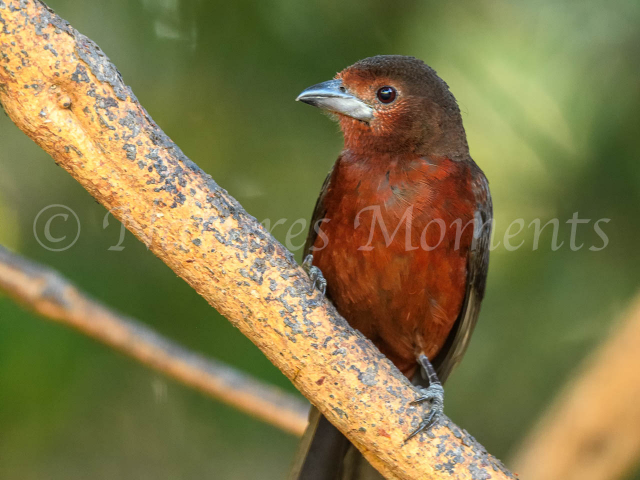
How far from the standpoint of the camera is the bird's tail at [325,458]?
3.26 m

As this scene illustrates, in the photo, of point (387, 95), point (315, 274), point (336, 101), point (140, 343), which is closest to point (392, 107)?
point (387, 95)

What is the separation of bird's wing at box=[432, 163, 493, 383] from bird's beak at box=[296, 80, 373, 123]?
0.57 m

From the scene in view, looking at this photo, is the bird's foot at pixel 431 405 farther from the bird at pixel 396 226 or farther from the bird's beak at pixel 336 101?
the bird's beak at pixel 336 101

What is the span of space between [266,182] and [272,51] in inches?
29.3

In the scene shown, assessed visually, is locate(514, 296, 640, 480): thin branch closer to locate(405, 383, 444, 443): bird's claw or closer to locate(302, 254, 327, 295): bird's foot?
locate(405, 383, 444, 443): bird's claw

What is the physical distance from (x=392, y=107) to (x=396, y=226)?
613mm

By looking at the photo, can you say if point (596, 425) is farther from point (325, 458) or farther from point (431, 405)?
point (431, 405)

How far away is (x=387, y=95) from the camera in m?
3.26

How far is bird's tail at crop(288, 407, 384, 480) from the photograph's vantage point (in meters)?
3.26

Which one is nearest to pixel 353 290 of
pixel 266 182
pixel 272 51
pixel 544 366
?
pixel 266 182

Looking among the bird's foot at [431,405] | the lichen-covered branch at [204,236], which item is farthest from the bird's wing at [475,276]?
the lichen-covered branch at [204,236]

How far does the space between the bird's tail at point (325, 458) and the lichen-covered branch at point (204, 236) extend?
0.68 m

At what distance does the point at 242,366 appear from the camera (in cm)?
388

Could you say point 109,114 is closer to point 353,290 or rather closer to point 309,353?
point 309,353
